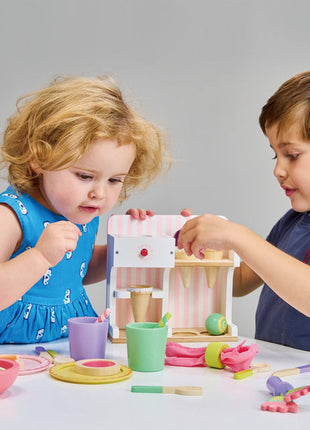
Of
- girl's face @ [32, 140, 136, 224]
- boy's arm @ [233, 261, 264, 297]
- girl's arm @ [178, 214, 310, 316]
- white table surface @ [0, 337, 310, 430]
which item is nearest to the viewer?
white table surface @ [0, 337, 310, 430]

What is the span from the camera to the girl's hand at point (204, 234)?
109cm

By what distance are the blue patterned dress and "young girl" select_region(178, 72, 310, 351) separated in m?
0.27

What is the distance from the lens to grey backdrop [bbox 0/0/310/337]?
7.23 ft

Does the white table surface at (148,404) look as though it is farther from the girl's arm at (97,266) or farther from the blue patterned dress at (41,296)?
the girl's arm at (97,266)

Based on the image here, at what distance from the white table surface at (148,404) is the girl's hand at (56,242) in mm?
201

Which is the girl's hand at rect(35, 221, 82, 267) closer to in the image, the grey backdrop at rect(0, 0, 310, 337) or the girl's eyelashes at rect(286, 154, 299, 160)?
the girl's eyelashes at rect(286, 154, 299, 160)

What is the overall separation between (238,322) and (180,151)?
2.29 feet

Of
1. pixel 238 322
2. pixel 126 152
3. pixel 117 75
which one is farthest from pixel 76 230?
pixel 238 322

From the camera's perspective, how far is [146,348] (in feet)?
3.09

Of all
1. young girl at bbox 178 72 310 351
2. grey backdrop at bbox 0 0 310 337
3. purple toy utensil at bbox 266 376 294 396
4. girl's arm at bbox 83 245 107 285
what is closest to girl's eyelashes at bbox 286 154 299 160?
young girl at bbox 178 72 310 351

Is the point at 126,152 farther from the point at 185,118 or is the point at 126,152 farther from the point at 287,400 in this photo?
the point at 185,118

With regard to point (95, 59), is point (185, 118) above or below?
below

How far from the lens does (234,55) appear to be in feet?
7.57

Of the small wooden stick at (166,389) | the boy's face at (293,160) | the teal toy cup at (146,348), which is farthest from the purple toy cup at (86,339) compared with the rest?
the boy's face at (293,160)
